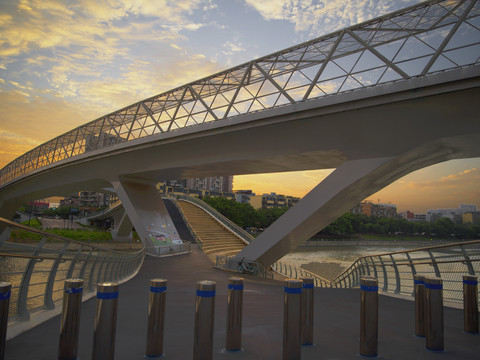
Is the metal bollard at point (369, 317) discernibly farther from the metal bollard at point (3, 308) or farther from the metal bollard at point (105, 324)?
the metal bollard at point (3, 308)

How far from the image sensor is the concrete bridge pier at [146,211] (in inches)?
869

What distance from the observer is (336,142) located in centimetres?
1327

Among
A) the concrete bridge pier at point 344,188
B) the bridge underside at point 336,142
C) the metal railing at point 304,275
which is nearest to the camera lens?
the bridge underside at point 336,142

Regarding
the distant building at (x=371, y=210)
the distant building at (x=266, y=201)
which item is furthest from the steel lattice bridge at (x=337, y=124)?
the distant building at (x=371, y=210)

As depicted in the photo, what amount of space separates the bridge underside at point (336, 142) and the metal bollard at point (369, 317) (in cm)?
880

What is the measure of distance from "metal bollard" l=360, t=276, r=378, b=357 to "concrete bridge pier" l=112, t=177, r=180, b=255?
61.9 feet

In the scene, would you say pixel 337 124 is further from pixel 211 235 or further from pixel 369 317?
pixel 211 235

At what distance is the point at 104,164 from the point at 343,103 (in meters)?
18.5

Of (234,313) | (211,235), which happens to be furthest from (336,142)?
(211,235)

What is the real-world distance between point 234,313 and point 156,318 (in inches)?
33.9

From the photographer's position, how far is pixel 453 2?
37.0 feet

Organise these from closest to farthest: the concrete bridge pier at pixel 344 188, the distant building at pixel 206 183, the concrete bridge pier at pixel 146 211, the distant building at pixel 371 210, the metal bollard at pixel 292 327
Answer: the metal bollard at pixel 292 327
the concrete bridge pier at pixel 344 188
the concrete bridge pier at pixel 146 211
the distant building at pixel 206 183
the distant building at pixel 371 210

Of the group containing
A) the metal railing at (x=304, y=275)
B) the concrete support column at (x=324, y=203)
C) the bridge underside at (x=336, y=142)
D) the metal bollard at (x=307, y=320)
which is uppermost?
the bridge underside at (x=336, y=142)

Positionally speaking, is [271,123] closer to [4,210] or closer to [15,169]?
[15,169]
